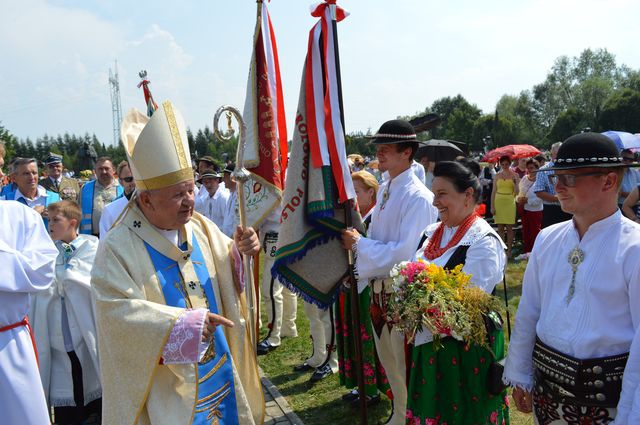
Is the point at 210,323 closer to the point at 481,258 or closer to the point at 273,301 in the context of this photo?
the point at 481,258

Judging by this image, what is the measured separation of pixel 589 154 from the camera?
2285 mm

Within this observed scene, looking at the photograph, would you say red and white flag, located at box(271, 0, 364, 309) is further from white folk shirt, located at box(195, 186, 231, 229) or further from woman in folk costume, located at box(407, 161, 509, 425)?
white folk shirt, located at box(195, 186, 231, 229)

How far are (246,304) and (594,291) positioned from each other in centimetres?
195

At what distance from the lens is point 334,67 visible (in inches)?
147

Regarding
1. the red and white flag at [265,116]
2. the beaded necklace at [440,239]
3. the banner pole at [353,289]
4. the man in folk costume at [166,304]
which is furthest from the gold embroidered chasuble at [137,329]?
the red and white flag at [265,116]

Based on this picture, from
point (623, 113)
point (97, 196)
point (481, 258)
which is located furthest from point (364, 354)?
point (623, 113)

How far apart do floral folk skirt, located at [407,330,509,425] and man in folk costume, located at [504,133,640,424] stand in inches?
21.8

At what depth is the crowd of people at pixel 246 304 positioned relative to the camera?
2.30 metres

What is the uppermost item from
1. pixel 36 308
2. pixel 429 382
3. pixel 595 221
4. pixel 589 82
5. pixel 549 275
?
pixel 589 82

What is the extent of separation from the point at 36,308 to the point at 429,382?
3394 millimetres

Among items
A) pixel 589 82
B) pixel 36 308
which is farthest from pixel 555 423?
pixel 589 82

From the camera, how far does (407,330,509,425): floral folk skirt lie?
122 inches

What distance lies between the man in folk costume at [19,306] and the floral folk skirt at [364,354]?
2.52 m

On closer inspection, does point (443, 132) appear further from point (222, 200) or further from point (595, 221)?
point (595, 221)
